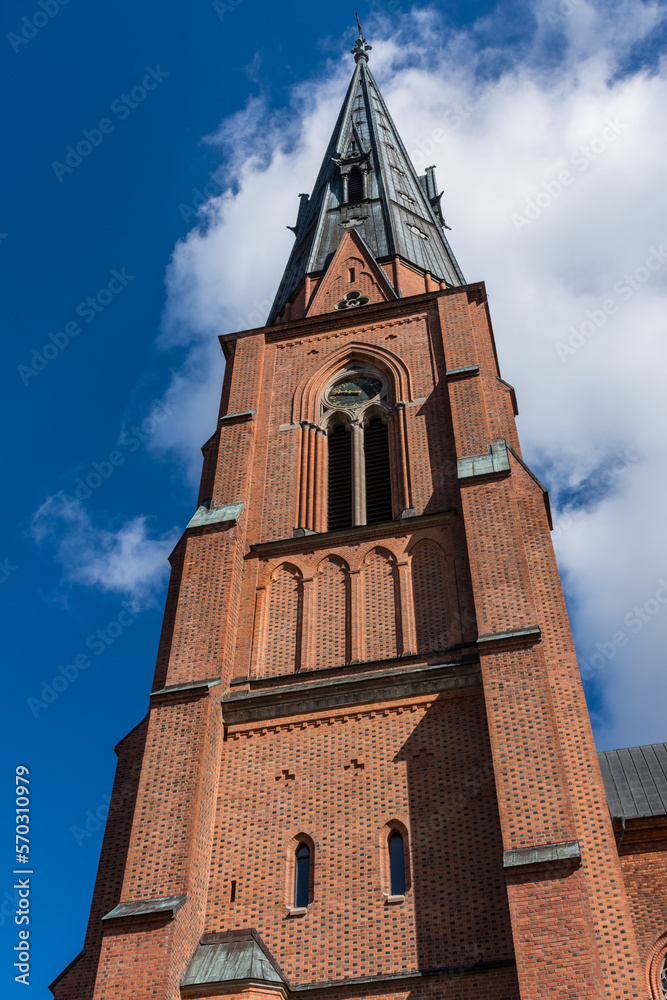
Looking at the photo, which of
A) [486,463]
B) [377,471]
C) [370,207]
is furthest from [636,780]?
[370,207]

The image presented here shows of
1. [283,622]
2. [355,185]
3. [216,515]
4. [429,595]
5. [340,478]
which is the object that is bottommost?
[283,622]

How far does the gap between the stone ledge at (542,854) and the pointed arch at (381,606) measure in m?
4.78

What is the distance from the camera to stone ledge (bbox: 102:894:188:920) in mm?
13961

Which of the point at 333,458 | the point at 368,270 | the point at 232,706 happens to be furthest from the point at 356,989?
the point at 368,270

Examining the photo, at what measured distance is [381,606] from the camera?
18.8 meters

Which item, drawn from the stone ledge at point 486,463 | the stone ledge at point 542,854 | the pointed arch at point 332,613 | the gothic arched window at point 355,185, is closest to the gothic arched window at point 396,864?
the stone ledge at point 542,854

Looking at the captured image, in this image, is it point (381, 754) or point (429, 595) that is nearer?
point (381, 754)

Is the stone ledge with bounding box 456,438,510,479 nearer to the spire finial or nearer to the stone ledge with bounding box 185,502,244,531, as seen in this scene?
the stone ledge with bounding box 185,502,244,531

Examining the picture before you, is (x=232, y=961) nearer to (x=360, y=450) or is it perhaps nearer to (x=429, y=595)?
(x=429, y=595)

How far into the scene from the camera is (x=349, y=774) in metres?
16.1

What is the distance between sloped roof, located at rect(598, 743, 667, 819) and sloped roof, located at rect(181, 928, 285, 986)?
20.3 ft

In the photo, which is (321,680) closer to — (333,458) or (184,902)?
(184,902)

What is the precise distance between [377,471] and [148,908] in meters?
10.7

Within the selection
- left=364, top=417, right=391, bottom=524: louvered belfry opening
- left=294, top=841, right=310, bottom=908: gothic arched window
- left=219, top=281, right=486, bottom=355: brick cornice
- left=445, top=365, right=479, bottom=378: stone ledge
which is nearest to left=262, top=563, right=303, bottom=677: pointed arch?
left=364, top=417, right=391, bottom=524: louvered belfry opening
